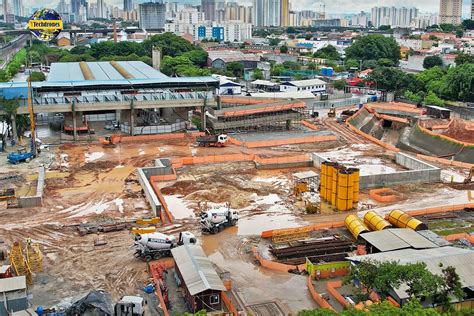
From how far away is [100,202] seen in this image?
27625mm

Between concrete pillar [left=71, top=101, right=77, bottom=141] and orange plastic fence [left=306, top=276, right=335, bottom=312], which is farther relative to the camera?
concrete pillar [left=71, top=101, right=77, bottom=141]

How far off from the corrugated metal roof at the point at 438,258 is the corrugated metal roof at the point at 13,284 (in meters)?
10.8

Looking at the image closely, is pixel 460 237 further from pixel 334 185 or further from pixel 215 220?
pixel 215 220

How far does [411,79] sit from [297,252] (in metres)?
50.6

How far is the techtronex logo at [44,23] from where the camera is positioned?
8938 cm

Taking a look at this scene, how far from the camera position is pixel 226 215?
24062 millimetres

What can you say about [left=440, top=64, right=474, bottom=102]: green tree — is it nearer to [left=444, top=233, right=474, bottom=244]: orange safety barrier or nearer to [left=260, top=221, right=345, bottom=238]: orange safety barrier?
[left=444, top=233, right=474, bottom=244]: orange safety barrier

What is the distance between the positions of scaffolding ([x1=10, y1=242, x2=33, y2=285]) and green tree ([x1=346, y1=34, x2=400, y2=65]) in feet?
270

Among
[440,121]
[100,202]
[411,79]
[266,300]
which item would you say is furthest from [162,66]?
[266,300]

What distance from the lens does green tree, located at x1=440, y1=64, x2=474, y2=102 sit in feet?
188

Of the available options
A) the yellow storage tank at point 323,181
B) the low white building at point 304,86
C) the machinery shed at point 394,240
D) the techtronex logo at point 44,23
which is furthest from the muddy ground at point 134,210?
the techtronex logo at point 44,23

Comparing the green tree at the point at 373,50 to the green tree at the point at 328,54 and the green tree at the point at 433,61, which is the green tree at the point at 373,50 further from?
the green tree at the point at 433,61

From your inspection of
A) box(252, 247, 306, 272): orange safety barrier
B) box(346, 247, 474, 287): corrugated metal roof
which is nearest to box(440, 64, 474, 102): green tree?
box(346, 247, 474, 287): corrugated metal roof

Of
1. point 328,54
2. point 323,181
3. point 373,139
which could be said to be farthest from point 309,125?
point 328,54
